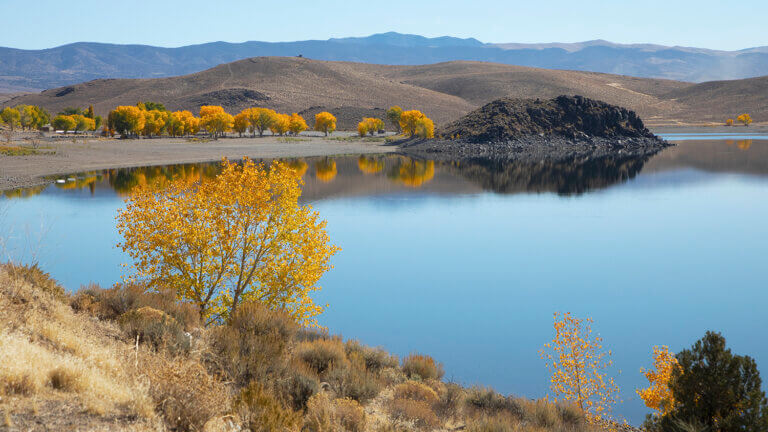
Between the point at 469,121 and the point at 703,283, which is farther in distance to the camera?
the point at 469,121

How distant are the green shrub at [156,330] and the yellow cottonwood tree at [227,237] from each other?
13.6ft

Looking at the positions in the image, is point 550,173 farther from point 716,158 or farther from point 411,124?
point 411,124

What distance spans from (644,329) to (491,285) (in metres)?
6.62

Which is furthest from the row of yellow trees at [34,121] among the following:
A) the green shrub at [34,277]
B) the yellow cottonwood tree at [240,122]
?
the green shrub at [34,277]

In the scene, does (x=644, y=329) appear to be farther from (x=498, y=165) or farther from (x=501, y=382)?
(x=498, y=165)

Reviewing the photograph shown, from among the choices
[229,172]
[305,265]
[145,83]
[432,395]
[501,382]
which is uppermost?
[145,83]

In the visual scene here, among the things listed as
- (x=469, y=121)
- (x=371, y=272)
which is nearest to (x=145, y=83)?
(x=469, y=121)

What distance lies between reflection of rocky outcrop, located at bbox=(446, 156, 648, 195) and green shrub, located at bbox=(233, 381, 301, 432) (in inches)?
1811

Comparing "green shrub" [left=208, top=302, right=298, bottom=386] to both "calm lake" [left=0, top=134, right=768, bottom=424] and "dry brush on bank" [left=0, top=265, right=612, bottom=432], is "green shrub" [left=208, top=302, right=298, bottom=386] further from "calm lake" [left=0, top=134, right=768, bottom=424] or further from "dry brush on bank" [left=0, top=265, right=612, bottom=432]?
"calm lake" [left=0, top=134, right=768, bottom=424]

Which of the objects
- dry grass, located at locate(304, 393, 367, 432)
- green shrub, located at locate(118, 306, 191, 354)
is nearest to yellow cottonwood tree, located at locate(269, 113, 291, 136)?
green shrub, located at locate(118, 306, 191, 354)

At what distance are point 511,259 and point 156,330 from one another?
69.8 feet

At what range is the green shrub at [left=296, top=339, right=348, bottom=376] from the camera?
1162 cm

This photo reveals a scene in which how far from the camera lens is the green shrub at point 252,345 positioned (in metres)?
9.83

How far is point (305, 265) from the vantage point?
15.9 metres
